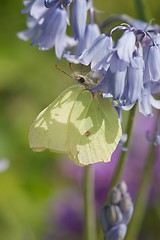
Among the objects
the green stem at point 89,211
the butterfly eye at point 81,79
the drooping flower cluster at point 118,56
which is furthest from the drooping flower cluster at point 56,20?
the green stem at point 89,211

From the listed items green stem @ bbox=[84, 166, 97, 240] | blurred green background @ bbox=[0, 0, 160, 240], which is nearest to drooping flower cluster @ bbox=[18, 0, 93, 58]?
green stem @ bbox=[84, 166, 97, 240]

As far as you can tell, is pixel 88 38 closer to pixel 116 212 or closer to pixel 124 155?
pixel 124 155

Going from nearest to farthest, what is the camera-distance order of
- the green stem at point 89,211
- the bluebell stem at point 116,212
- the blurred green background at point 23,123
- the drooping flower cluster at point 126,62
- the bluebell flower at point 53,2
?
the drooping flower cluster at point 126,62 → the bluebell flower at point 53,2 → the bluebell stem at point 116,212 → the green stem at point 89,211 → the blurred green background at point 23,123

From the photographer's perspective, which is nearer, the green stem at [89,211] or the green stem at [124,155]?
the green stem at [124,155]

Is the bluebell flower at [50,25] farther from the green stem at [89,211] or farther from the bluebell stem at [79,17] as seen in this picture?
the green stem at [89,211]

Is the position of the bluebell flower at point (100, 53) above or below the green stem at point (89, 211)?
above

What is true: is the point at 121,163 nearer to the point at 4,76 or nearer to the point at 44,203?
the point at 44,203

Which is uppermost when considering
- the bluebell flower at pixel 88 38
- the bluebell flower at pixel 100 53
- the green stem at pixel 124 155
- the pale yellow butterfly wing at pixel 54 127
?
the bluebell flower at pixel 100 53

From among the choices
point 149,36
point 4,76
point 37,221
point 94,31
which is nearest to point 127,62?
point 149,36
